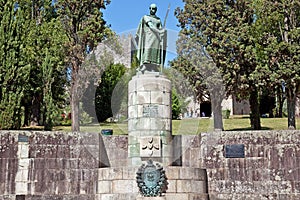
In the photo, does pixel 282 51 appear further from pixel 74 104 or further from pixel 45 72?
pixel 45 72

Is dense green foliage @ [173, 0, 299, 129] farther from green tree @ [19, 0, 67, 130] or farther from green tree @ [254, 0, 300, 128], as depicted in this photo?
green tree @ [19, 0, 67, 130]

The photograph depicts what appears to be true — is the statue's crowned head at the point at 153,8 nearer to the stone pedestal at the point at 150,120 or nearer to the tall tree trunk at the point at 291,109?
the stone pedestal at the point at 150,120

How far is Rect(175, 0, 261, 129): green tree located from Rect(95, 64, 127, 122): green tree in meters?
10.2

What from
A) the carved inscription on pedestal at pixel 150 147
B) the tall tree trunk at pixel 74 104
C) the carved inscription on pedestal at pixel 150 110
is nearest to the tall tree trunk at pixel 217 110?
the tall tree trunk at pixel 74 104

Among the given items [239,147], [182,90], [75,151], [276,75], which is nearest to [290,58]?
[276,75]

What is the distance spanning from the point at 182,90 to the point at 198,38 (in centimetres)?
388

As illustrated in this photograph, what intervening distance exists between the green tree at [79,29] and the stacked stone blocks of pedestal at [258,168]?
13543 millimetres

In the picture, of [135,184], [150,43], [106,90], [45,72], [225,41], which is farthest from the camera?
[106,90]

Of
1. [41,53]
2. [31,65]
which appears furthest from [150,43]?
[41,53]

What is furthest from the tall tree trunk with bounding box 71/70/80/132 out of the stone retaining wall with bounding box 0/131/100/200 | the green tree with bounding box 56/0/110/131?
the stone retaining wall with bounding box 0/131/100/200

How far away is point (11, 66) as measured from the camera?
22.3 metres

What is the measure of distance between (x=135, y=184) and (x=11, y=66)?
13880 millimetres

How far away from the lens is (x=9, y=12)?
73.9 ft

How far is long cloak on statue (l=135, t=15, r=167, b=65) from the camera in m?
13.6
